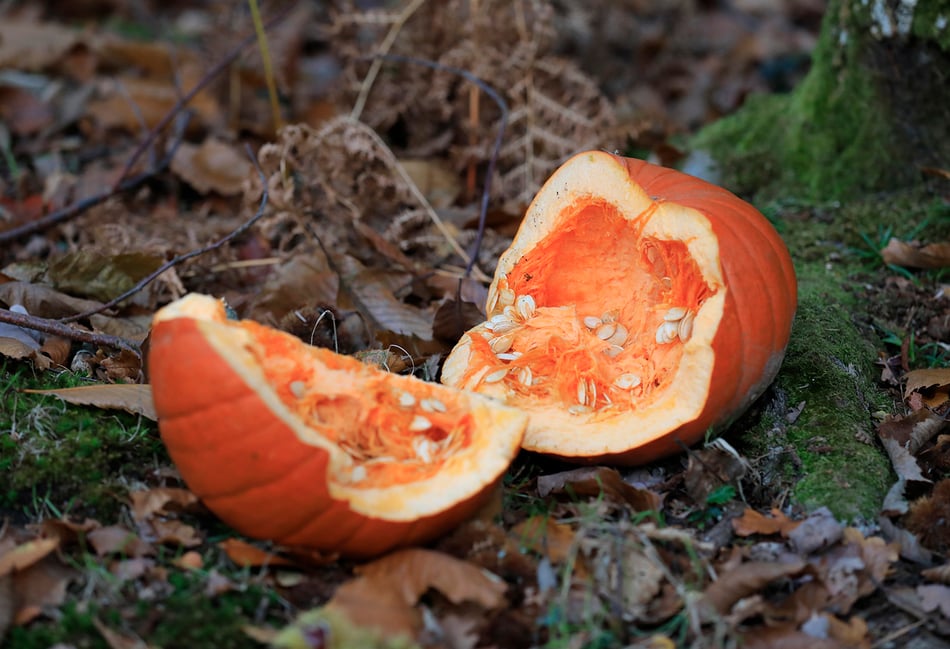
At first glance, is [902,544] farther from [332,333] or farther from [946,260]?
[332,333]

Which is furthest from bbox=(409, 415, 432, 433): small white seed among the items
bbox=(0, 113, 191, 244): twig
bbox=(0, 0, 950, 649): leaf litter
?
bbox=(0, 113, 191, 244): twig

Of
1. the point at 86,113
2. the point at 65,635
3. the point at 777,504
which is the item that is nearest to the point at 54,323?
the point at 65,635

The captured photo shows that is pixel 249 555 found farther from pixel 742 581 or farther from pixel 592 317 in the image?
pixel 592 317

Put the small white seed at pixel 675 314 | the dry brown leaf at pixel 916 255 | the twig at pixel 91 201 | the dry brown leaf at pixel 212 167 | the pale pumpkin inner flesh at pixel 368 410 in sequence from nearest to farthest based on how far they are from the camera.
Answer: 1. the pale pumpkin inner flesh at pixel 368 410
2. the small white seed at pixel 675 314
3. the dry brown leaf at pixel 916 255
4. the twig at pixel 91 201
5. the dry brown leaf at pixel 212 167

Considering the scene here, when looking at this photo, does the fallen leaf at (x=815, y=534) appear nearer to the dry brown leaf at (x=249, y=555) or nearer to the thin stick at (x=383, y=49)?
the dry brown leaf at (x=249, y=555)

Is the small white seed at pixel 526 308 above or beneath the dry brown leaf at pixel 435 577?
above

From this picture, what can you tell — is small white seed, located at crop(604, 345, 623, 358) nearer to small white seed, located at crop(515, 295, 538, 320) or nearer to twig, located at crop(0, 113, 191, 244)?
small white seed, located at crop(515, 295, 538, 320)

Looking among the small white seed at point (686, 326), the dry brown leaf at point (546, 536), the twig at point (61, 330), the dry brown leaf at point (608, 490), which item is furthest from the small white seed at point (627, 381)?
the twig at point (61, 330)

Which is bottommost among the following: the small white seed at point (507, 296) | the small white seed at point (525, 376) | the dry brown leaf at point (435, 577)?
the dry brown leaf at point (435, 577)
